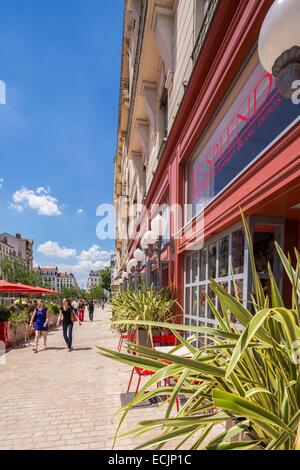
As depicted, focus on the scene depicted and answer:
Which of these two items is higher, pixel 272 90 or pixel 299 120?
pixel 272 90

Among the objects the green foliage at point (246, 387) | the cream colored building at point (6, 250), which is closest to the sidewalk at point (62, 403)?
the green foliage at point (246, 387)

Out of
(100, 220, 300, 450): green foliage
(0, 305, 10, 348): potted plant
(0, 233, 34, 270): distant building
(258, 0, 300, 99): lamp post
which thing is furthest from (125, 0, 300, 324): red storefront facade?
(0, 233, 34, 270): distant building

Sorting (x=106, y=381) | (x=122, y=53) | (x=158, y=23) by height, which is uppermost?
(x=122, y=53)

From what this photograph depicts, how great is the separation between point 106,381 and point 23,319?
6280 millimetres

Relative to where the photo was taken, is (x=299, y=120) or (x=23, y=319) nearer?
(x=299, y=120)

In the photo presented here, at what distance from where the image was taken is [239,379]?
5.63 feet

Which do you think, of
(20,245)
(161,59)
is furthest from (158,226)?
(20,245)

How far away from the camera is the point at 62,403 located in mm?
4473

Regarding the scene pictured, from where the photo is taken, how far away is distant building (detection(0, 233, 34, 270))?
81.6 metres

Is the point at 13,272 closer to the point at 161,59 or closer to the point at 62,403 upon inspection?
the point at 161,59

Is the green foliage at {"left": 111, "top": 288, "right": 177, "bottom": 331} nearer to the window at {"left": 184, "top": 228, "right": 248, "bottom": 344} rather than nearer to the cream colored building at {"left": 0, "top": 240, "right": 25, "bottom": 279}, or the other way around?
the window at {"left": 184, "top": 228, "right": 248, "bottom": 344}

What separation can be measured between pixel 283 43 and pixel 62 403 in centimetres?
520
